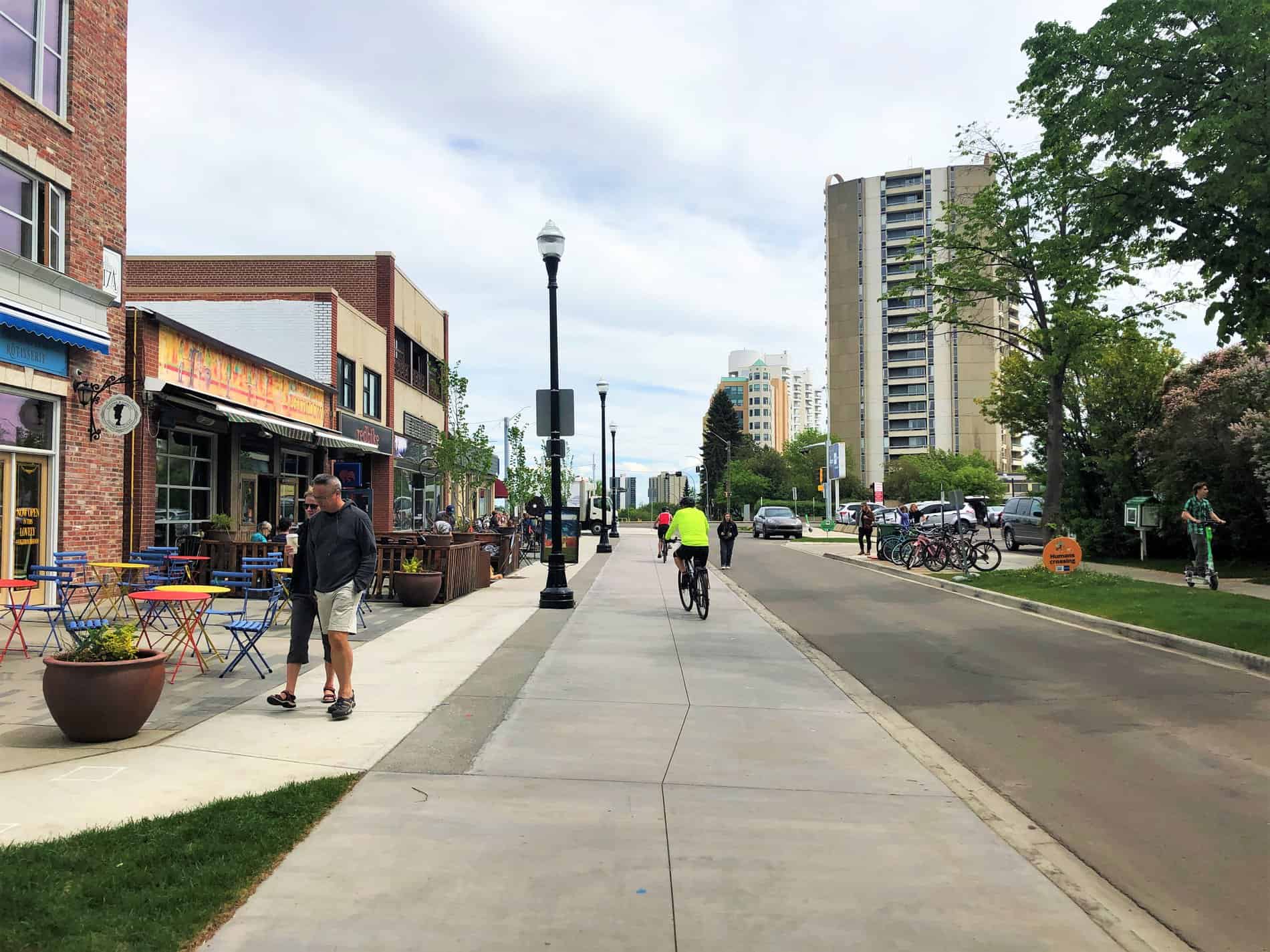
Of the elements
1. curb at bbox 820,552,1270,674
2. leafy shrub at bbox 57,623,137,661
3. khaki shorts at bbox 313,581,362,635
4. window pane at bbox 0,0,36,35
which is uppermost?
window pane at bbox 0,0,36,35

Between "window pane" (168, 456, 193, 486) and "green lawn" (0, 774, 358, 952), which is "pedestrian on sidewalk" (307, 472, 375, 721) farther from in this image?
"window pane" (168, 456, 193, 486)

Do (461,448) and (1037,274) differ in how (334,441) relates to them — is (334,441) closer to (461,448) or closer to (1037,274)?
(461,448)

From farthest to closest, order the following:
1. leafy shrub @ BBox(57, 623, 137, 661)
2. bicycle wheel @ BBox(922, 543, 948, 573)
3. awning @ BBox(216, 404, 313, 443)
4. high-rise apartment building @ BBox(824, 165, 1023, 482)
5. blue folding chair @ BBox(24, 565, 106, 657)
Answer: high-rise apartment building @ BBox(824, 165, 1023, 482) → bicycle wheel @ BBox(922, 543, 948, 573) → awning @ BBox(216, 404, 313, 443) → blue folding chair @ BBox(24, 565, 106, 657) → leafy shrub @ BBox(57, 623, 137, 661)

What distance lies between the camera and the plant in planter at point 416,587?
48.1ft

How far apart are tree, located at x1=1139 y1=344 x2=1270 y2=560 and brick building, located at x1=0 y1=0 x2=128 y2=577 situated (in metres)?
21.1

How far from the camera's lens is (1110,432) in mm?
26562

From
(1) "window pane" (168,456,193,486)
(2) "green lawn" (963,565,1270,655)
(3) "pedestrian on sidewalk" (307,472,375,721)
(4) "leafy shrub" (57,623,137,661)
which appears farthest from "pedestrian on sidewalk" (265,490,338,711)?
(1) "window pane" (168,456,193,486)

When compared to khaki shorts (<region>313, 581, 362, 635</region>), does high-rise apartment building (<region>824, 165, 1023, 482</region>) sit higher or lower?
higher

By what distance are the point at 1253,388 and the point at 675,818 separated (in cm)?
2067

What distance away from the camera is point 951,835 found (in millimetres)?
4684

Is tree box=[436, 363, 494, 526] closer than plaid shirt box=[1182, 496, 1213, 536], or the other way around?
plaid shirt box=[1182, 496, 1213, 536]

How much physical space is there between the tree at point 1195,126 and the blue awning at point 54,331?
14.1 m

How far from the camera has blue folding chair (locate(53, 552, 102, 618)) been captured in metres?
12.1

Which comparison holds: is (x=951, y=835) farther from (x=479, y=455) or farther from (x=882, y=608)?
(x=479, y=455)
